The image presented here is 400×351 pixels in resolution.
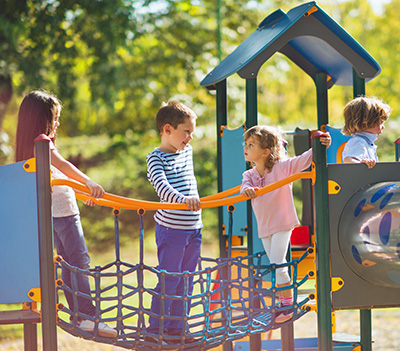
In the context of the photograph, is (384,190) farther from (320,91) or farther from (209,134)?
(209,134)

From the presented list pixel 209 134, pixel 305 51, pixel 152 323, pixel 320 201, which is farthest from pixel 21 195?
pixel 209 134

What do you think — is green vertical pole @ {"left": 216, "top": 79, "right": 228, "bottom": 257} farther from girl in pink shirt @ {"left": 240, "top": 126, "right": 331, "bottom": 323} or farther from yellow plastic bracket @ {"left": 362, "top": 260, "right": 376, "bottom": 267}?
yellow plastic bracket @ {"left": 362, "top": 260, "right": 376, "bottom": 267}

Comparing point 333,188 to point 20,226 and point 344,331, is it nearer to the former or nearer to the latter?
point 20,226

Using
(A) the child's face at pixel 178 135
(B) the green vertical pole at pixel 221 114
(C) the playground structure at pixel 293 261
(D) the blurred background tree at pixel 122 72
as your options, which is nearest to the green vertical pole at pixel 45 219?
(C) the playground structure at pixel 293 261

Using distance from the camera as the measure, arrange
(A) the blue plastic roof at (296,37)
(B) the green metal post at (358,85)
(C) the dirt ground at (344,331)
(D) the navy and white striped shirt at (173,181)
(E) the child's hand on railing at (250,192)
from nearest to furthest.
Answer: (E) the child's hand on railing at (250,192) → (D) the navy and white striped shirt at (173,181) → (A) the blue plastic roof at (296,37) → (B) the green metal post at (358,85) → (C) the dirt ground at (344,331)

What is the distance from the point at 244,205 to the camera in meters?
4.12

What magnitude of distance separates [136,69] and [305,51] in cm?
609

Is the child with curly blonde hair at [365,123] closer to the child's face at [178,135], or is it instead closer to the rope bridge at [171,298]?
the rope bridge at [171,298]

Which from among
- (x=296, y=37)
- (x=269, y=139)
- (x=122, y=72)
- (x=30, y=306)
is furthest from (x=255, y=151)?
(x=122, y=72)

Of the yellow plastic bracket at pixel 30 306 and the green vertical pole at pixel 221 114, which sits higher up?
the green vertical pole at pixel 221 114

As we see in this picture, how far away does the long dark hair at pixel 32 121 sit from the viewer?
3.12m

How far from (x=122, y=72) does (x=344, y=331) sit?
511 centimetres

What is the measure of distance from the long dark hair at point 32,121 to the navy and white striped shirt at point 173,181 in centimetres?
57

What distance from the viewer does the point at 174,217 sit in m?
3.27
